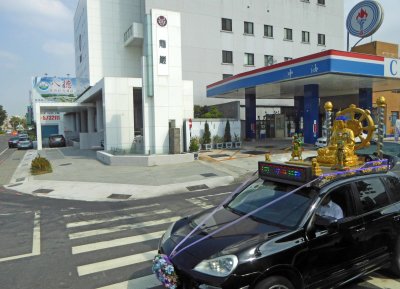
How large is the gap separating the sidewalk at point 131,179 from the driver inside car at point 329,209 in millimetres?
6612

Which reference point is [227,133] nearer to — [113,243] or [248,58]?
[248,58]

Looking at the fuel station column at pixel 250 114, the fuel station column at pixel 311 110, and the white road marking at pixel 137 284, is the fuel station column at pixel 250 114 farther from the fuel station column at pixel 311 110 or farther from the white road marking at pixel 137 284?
the white road marking at pixel 137 284

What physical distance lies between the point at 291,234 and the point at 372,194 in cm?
167

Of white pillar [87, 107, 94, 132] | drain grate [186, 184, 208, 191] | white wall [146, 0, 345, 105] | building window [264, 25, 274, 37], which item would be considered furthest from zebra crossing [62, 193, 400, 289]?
building window [264, 25, 274, 37]

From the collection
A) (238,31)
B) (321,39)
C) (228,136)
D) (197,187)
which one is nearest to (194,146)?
(228,136)

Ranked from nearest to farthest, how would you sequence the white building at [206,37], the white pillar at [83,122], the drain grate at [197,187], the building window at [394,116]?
the drain grate at [197,187]
the white building at [206,37]
the building window at [394,116]
the white pillar at [83,122]

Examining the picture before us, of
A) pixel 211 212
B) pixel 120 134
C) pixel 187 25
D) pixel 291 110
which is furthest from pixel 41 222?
pixel 291 110

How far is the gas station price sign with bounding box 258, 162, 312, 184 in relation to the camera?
4199 millimetres

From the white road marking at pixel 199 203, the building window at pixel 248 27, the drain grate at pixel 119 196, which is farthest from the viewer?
the building window at pixel 248 27

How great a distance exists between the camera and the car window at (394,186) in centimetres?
484

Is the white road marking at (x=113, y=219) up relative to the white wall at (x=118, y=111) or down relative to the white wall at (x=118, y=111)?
down

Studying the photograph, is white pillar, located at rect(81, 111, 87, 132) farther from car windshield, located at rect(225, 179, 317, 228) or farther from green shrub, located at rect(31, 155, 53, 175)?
car windshield, located at rect(225, 179, 317, 228)

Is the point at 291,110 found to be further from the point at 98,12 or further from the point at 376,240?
the point at 376,240

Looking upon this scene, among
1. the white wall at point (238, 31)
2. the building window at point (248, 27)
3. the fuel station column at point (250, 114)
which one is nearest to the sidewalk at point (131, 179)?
the fuel station column at point (250, 114)
